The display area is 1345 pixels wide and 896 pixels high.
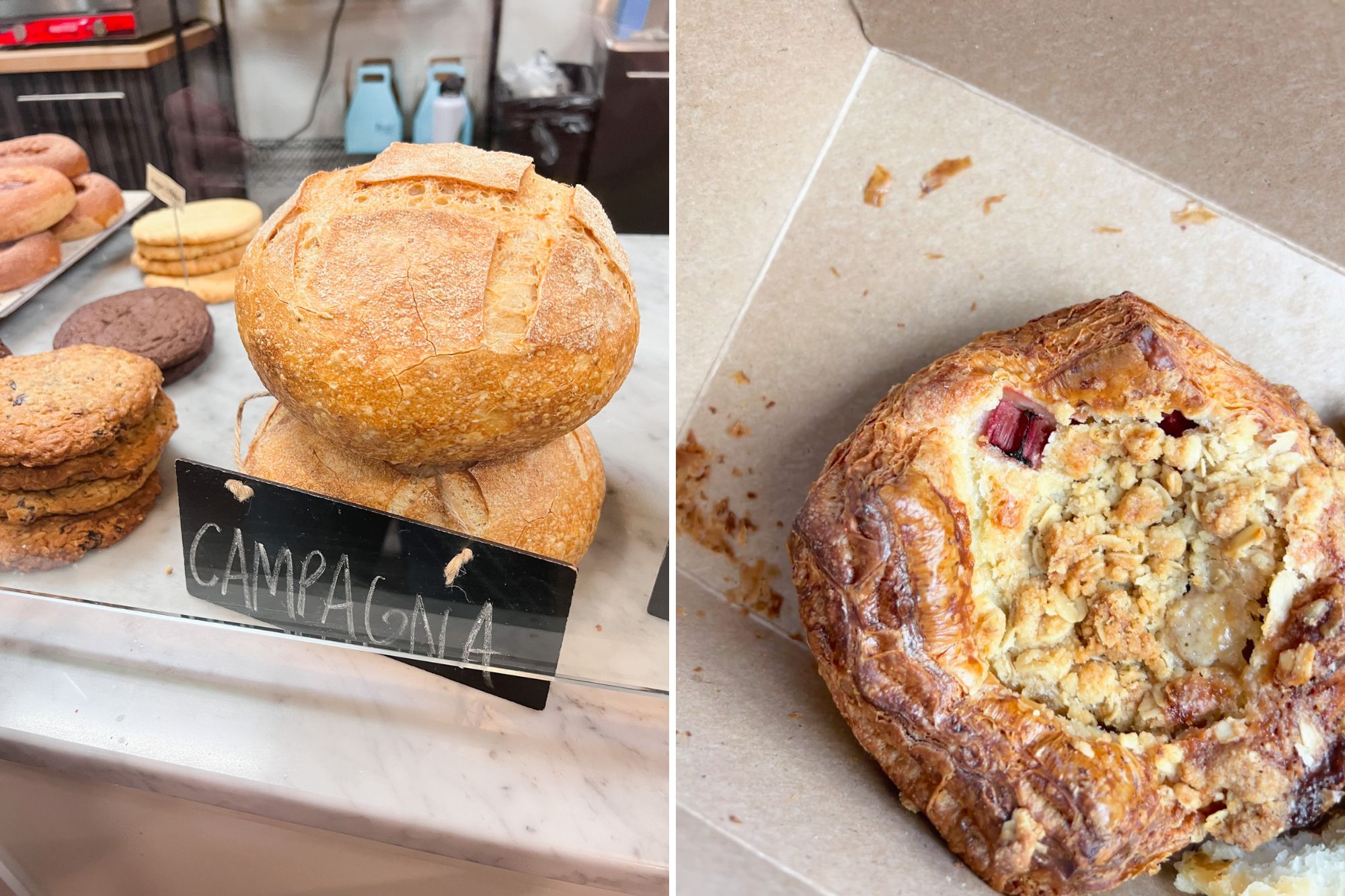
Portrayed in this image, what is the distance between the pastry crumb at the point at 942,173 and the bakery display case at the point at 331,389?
825 millimetres

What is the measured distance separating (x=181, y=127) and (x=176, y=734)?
2.28 ft

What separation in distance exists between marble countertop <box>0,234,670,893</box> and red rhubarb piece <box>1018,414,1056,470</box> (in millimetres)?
575

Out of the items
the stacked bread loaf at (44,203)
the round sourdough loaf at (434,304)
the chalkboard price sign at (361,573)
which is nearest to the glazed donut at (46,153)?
the stacked bread loaf at (44,203)

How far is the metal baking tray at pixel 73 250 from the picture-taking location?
101cm

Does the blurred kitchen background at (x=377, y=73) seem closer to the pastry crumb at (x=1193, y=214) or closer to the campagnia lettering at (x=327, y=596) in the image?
the campagnia lettering at (x=327, y=596)

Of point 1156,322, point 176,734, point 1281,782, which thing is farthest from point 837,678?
point 176,734

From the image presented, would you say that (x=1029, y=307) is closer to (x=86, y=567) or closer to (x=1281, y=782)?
(x=1281, y=782)

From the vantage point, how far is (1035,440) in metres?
1.32

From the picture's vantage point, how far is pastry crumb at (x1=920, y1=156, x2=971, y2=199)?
1612 mm

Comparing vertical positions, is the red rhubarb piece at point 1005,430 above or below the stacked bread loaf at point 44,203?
below

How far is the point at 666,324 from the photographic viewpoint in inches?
40.6

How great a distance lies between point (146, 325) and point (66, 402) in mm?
123

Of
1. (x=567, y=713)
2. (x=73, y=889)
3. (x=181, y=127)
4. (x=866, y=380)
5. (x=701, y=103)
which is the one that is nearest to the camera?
(x=181, y=127)

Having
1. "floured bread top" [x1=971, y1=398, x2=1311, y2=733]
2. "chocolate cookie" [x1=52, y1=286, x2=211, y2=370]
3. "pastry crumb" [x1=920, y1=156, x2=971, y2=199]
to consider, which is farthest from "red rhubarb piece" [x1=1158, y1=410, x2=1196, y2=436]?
"chocolate cookie" [x1=52, y1=286, x2=211, y2=370]
